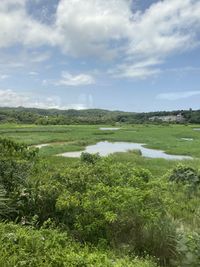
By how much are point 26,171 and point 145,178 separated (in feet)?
7.93

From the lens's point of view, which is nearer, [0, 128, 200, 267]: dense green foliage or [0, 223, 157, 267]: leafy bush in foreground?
[0, 223, 157, 267]: leafy bush in foreground

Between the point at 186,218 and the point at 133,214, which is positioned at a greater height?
the point at 133,214

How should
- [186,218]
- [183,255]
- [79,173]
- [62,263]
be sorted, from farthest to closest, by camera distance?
[186,218]
[79,173]
[183,255]
[62,263]

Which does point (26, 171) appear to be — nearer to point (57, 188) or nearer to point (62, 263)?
point (57, 188)

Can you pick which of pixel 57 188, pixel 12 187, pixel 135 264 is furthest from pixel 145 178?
pixel 135 264

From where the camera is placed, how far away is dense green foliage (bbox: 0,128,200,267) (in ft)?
16.5

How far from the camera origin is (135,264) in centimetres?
489

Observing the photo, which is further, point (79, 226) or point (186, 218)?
point (186, 218)

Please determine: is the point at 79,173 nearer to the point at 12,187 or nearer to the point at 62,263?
the point at 12,187

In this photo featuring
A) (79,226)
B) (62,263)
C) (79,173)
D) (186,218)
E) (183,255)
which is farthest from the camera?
(186,218)

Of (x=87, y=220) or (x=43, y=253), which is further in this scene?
(x=87, y=220)

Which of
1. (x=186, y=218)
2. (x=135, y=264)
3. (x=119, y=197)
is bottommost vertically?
(x=186, y=218)

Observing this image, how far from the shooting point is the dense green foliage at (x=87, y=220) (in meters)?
5.02

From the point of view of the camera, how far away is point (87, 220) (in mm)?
6469
